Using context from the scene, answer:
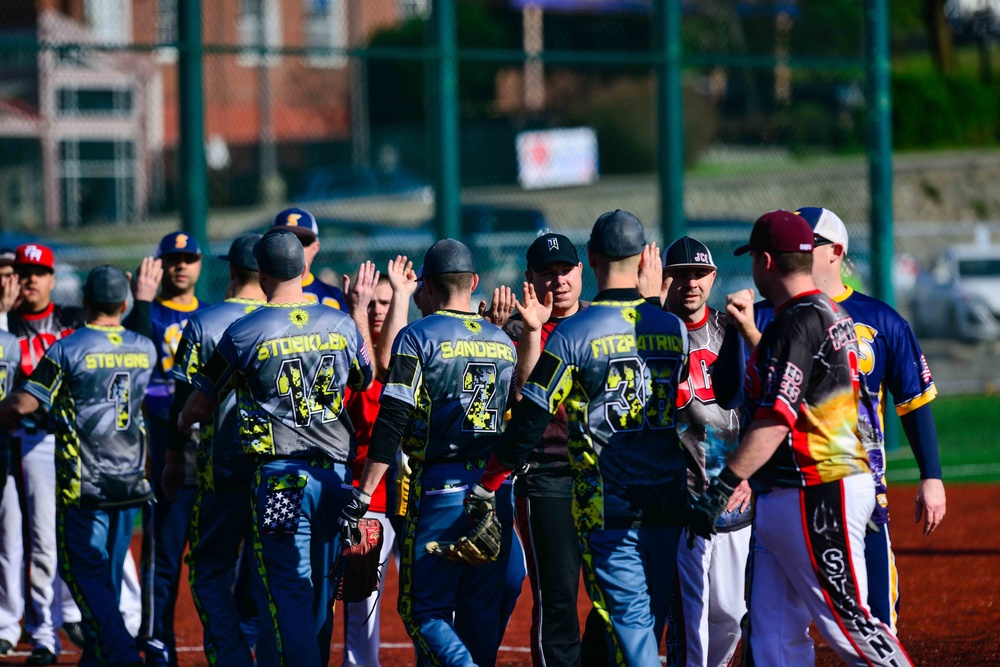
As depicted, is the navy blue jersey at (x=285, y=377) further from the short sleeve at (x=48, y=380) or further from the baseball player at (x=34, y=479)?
the baseball player at (x=34, y=479)

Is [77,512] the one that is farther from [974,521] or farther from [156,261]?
[974,521]

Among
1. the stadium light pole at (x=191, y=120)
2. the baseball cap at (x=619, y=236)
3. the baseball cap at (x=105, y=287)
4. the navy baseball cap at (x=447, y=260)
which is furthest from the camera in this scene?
the stadium light pole at (x=191, y=120)

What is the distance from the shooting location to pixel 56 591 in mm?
7785

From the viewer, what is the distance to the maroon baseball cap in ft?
15.7

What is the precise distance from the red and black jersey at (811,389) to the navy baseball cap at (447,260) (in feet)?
4.48

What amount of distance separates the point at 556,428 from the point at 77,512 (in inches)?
102

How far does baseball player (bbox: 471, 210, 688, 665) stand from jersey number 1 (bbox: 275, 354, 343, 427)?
973mm

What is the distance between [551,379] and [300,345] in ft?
4.14

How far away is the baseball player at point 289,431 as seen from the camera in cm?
553

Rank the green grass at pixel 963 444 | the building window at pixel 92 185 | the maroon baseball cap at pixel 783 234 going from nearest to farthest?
the maroon baseball cap at pixel 783 234
the green grass at pixel 963 444
the building window at pixel 92 185

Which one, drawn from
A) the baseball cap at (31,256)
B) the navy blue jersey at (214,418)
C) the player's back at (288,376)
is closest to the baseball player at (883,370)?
the player's back at (288,376)

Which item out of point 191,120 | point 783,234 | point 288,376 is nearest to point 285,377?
point 288,376

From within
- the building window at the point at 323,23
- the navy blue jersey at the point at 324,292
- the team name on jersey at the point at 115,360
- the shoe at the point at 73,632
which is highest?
the building window at the point at 323,23

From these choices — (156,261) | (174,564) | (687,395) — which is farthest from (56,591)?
(687,395)
